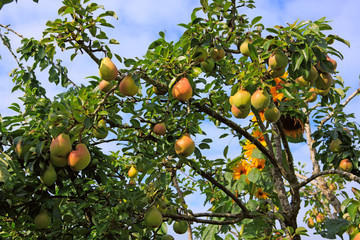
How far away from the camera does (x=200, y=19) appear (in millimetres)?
2471

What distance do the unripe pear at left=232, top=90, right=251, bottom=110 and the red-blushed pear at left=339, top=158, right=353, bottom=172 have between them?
1918 millimetres


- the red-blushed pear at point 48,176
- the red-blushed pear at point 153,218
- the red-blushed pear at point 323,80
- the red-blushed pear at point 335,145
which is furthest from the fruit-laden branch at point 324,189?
the red-blushed pear at point 48,176

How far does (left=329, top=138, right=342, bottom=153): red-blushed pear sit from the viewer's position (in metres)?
3.76

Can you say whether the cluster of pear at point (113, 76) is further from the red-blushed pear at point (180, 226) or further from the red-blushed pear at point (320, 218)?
the red-blushed pear at point (320, 218)

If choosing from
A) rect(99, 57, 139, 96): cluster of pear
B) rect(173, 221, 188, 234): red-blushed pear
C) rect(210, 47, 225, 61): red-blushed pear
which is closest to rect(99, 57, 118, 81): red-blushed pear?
rect(99, 57, 139, 96): cluster of pear

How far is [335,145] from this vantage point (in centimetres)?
379

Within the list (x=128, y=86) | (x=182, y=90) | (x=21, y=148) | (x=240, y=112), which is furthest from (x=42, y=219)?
(x=240, y=112)

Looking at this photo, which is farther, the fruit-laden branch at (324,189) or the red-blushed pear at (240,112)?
the fruit-laden branch at (324,189)

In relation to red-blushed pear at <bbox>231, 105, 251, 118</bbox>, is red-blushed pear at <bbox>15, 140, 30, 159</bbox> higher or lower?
lower

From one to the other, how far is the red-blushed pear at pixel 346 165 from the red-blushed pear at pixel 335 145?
0.12 meters

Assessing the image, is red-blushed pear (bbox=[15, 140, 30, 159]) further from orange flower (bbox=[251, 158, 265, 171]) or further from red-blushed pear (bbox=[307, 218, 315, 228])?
red-blushed pear (bbox=[307, 218, 315, 228])

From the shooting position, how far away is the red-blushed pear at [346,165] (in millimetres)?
3716

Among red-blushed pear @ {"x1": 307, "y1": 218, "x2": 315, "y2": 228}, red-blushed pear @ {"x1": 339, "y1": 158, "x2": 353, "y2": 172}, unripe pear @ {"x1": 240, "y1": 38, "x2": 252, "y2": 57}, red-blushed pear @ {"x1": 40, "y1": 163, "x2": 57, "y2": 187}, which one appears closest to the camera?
red-blushed pear @ {"x1": 40, "y1": 163, "x2": 57, "y2": 187}

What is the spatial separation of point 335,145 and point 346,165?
0.75 ft
